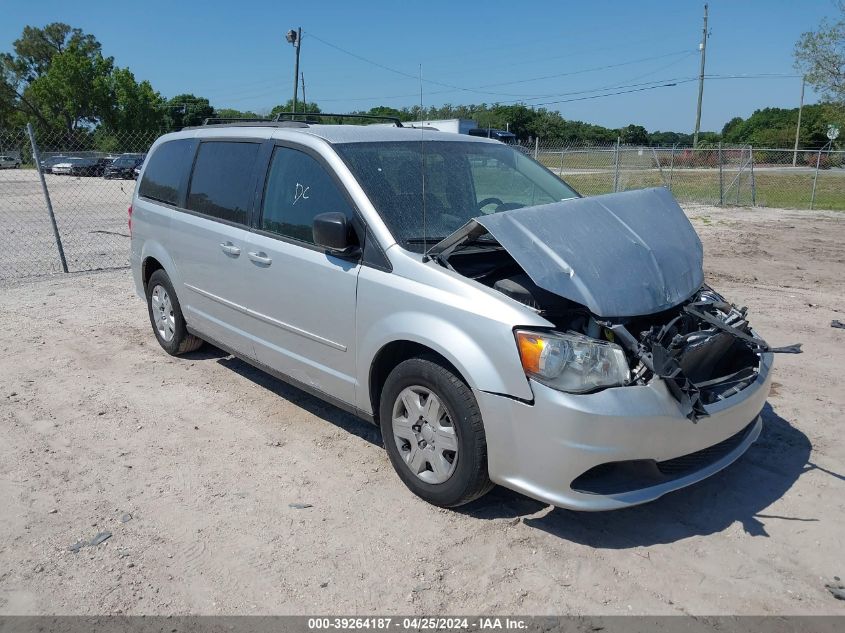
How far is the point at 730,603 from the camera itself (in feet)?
9.21

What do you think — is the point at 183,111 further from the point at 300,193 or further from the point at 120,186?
the point at 300,193

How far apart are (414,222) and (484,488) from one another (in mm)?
1480

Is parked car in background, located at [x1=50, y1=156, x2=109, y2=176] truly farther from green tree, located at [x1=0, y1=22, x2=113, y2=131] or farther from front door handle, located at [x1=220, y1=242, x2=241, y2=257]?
green tree, located at [x1=0, y1=22, x2=113, y2=131]

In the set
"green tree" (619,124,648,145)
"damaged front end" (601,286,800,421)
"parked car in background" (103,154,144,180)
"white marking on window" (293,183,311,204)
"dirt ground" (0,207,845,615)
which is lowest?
"dirt ground" (0,207,845,615)

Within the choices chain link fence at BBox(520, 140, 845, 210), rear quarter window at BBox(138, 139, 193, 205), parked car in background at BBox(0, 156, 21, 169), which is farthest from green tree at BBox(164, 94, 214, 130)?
rear quarter window at BBox(138, 139, 193, 205)

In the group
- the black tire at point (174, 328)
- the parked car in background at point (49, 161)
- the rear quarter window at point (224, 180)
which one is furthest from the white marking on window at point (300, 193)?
Result: the parked car in background at point (49, 161)

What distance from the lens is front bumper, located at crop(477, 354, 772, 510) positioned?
2.92 m

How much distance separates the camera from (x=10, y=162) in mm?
32281

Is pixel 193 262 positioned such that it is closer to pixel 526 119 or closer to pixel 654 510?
pixel 654 510

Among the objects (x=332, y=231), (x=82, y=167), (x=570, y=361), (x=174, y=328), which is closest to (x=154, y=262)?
(x=174, y=328)

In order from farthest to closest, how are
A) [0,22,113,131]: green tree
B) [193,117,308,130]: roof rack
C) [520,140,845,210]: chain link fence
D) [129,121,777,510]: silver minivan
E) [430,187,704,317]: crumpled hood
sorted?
[0,22,113,131]: green tree < [520,140,845,210]: chain link fence < [193,117,308,130]: roof rack < [430,187,704,317]: crumpled hood < [129,121,777,510]: silver minivan

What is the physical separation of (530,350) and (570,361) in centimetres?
18

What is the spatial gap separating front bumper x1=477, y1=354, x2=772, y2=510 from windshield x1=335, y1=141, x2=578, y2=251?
1.11m

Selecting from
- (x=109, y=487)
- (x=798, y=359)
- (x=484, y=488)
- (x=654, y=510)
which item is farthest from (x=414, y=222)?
(x=798, y=359)
